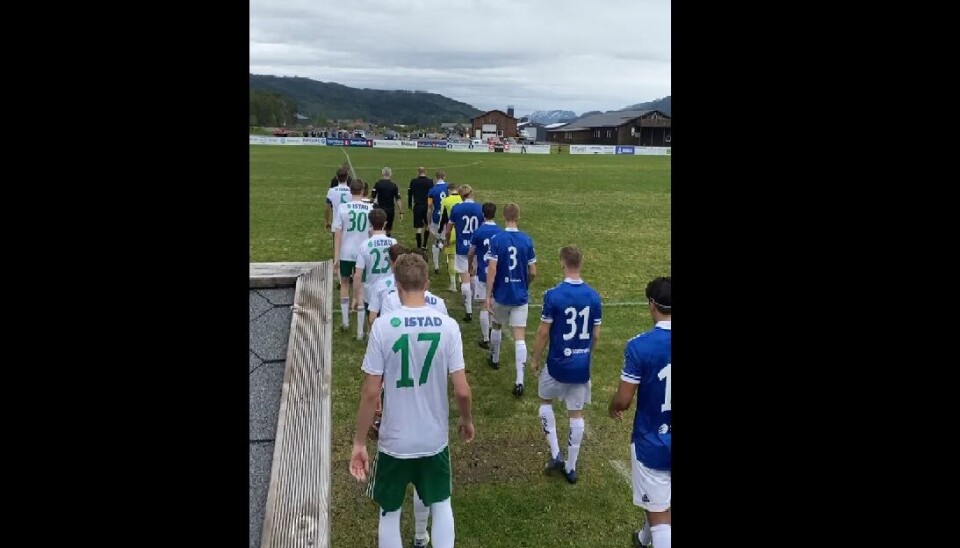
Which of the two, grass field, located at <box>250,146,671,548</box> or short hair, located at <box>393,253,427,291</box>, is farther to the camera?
grass field, located at <box>250,146,671,548</box>

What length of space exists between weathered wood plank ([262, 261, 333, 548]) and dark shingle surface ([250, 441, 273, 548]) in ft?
0.17

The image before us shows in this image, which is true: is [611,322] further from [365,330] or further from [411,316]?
[411,316]

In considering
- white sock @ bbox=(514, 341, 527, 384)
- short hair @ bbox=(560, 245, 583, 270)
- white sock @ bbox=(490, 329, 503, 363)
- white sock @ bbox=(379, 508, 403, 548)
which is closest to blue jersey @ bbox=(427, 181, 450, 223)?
white sock @ bbox=(490, 329, 503, 363)

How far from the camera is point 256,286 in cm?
425

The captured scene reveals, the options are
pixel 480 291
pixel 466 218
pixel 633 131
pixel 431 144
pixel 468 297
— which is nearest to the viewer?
pixel 480 291

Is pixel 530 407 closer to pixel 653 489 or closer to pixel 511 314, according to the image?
pixel 511 314

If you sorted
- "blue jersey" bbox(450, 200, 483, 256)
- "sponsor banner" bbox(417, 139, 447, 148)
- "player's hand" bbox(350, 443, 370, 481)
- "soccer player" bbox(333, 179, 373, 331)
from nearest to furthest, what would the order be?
1. "player's hand" bbox(350, 443, 370, 481)
2. "soccer player" bbox(333, 179, 373, 331)
3. "blue jersey" bbox(450, 200, 483, 256)
4. "sponsor banner" bbox(417, 139, 447, 148)

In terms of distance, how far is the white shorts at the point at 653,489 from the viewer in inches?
171

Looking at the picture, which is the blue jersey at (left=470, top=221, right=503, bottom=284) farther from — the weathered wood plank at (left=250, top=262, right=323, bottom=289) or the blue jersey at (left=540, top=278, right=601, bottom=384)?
the weathered wood plank at (left=250, top=262, right=323, bottom=289)

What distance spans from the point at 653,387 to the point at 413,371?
159 cm

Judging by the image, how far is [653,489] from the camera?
438 centimetres

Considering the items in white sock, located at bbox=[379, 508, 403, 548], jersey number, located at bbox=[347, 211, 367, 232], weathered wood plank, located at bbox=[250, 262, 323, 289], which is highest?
jersey number, located at bbox=[347, 211, 367, 232]

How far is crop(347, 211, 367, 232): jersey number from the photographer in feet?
32.0

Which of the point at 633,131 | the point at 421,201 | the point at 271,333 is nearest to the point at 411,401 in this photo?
the point at 271,333
